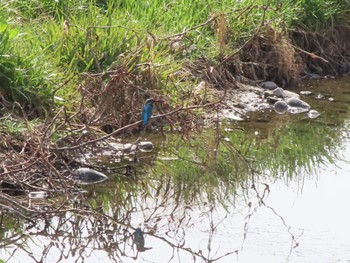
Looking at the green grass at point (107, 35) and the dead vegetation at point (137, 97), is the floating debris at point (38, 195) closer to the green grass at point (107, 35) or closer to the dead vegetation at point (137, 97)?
the dead vegetation at point (137, 97)

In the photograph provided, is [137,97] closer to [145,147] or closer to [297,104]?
[145,147]

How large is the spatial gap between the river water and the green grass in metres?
0.66

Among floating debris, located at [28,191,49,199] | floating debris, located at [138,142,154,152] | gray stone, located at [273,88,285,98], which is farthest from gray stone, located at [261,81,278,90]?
floating debris, located at [28,191,49,199]

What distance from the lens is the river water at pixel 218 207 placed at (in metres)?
5.29

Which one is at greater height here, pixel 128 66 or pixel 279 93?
pixel 128 66

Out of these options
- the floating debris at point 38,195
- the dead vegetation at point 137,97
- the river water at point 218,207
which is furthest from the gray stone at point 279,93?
the floating debris at point 38,195

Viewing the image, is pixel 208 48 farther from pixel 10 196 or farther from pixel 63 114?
pixel 10 196

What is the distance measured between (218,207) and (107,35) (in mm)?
2018

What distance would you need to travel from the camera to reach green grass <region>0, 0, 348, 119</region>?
22.5 feet

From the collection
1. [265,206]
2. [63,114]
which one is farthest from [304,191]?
[63,114]

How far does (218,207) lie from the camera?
19.9 ft

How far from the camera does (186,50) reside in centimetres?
Answer: 851

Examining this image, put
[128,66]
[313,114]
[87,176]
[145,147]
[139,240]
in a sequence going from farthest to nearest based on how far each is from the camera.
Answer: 1. [313,114]
2. [128,66]
3. [145,147]
4. [87,176]
5. [139,240]

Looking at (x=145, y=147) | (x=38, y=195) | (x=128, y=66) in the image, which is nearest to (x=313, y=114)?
(x=128, y=66)
